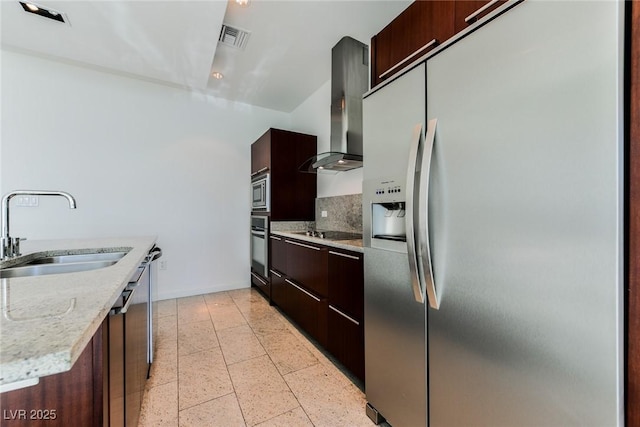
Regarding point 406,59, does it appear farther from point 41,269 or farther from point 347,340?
point 41,269

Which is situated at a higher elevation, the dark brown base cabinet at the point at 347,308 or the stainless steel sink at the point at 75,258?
the stainless steel sink at the point at 75,258

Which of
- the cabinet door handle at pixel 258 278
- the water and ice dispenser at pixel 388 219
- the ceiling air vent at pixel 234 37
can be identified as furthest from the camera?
the cabinet door handle at pixel 258 278

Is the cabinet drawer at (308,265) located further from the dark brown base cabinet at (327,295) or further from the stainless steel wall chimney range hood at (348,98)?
the stainless steel wall chimney range hood at (348,98)

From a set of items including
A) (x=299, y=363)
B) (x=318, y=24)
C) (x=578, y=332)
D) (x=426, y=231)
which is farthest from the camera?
(x=318, y=24)

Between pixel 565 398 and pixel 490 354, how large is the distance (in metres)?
0.20

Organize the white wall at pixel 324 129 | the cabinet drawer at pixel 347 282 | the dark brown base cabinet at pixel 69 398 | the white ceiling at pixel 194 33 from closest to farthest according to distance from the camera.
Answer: the dark brown base cabinet at pixel 69 398 → the cabinet drawer at pixel 347 282 → the white ceiling at pixel 194 33 → the white wall at pixel 324 129

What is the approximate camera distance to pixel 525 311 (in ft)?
2.78

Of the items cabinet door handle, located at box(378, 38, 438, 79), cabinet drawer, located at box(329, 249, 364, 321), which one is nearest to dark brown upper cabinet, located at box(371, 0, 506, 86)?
cabinet door handle, located at box(378, 38, 438, 79)

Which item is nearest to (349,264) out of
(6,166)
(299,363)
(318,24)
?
(299,363)

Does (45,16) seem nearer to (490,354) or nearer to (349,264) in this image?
(349,264)

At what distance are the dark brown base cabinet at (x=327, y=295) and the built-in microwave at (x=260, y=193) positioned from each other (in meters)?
0.66

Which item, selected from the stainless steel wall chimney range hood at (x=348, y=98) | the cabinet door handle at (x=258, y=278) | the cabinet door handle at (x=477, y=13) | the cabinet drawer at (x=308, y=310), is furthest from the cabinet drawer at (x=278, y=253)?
the cabinet door handle at (x=477, y=13)

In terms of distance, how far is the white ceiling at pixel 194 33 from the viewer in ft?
6.53

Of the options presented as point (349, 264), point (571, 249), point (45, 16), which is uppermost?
point (45, 16)
